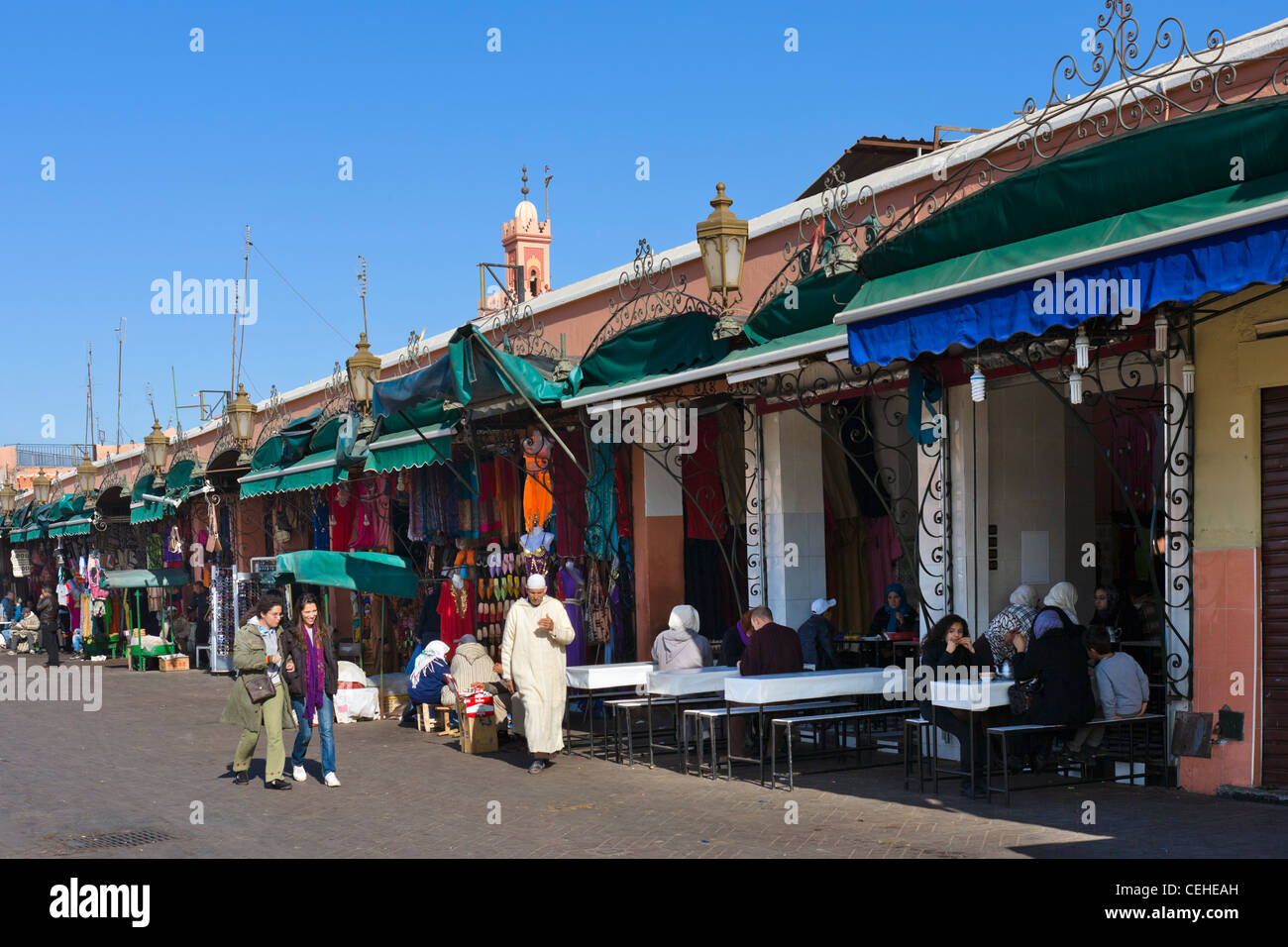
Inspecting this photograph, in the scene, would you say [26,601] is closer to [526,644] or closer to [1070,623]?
[526,644]

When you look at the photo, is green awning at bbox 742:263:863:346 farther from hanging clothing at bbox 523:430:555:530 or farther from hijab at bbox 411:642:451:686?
hijab at bbox 411:642:451:686

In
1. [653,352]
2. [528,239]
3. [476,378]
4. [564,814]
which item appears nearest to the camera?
[564,814]

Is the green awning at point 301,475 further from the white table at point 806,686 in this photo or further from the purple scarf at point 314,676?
the white table at point 806,686

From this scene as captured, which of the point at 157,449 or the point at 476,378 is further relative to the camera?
the point at 157,449

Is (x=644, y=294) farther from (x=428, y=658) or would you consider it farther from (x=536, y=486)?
(x=428, y=658)

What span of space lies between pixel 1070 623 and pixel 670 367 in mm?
3977

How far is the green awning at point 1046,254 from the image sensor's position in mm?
7094

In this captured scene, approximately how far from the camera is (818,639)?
12609mm

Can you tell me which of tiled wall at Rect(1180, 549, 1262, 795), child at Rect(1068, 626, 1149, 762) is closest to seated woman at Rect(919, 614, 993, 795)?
child at Rect(1068, 626, 1149, 762)

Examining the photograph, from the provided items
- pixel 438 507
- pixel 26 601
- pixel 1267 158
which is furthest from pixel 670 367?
pixel 26 601

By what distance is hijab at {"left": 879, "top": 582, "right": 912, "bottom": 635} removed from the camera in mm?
13570

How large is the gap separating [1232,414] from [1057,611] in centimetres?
184

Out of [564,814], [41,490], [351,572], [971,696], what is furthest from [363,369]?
[41,490]

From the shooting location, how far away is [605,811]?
9.70 m
